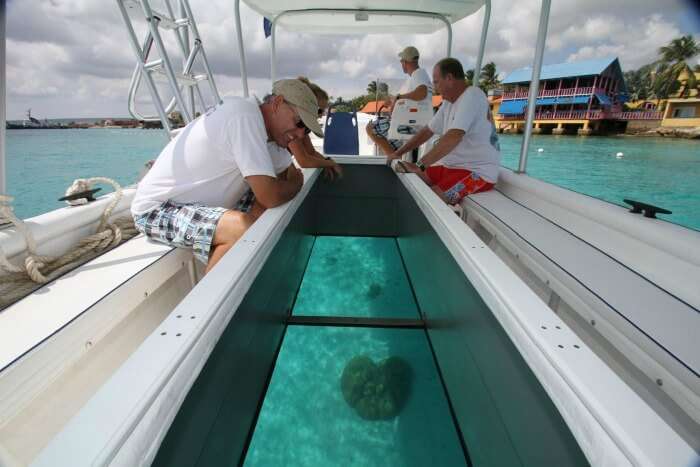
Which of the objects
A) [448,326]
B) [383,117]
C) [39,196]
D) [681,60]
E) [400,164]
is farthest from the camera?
[681,60]

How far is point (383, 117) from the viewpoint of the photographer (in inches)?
201

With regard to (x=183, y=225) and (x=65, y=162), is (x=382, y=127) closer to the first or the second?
(x=183, y=225)

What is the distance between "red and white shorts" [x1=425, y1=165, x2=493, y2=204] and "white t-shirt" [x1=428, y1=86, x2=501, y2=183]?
4 centimetres

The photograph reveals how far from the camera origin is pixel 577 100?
2770 cm

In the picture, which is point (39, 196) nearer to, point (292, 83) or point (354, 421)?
point (292, 83)

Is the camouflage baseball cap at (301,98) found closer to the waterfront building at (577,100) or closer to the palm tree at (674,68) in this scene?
the waterfront building at (577,100)

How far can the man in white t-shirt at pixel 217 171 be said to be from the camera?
1.61 m

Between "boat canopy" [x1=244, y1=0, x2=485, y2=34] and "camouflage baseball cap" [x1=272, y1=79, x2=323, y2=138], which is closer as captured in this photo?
"camouflage baseball cap" [x1=272, y1=79, x2=323, y2=138]

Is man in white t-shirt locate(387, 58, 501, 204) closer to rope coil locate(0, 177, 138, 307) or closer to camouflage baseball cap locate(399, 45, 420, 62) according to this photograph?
camouflage baseball cap locate(399, 45, 420, 62)

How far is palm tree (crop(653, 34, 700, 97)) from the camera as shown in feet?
83.5

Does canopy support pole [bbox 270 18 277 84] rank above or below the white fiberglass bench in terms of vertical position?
above

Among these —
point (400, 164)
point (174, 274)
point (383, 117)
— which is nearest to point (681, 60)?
point (383, 117)

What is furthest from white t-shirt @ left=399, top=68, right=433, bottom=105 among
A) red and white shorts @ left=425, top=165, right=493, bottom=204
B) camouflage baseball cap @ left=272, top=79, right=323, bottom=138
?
camouflage baseball cap @ left=272, top=79, right=323, bottom=138

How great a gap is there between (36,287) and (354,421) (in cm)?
140
